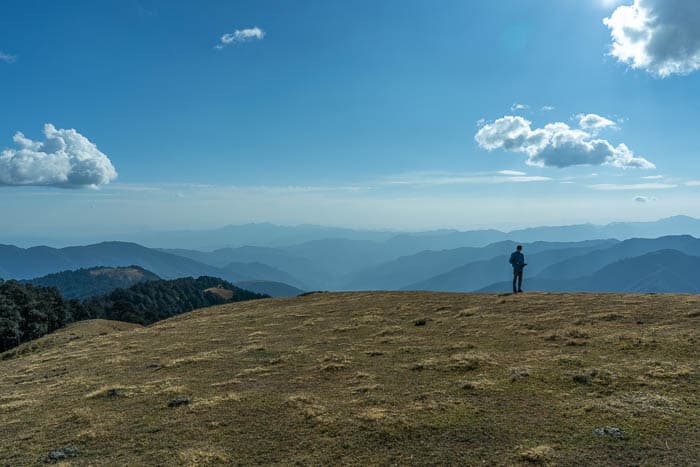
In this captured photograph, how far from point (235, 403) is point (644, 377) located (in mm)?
16501

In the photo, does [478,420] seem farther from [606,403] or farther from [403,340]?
[403,340]

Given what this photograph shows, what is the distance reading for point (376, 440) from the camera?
1187 centimetres

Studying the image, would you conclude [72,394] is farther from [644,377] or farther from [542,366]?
[644,377]

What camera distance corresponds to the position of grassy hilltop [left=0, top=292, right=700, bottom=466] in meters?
11.3

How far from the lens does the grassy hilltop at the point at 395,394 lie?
11297 mm

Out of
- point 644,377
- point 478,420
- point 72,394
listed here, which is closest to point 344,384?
point 478,420

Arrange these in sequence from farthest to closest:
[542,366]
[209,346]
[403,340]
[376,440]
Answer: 1. [209,346]
2. [403,340]
3. [542,366]
4. [376,440]

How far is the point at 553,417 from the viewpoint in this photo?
12.5 m

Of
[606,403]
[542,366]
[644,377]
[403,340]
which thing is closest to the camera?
[606,403]

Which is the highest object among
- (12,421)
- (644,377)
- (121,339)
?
(644,377)

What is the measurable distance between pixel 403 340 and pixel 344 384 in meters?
7.71

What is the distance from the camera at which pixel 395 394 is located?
50.5 feet

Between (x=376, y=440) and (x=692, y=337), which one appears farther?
(x=692, y=337)

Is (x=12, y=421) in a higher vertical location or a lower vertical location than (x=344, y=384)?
lower
